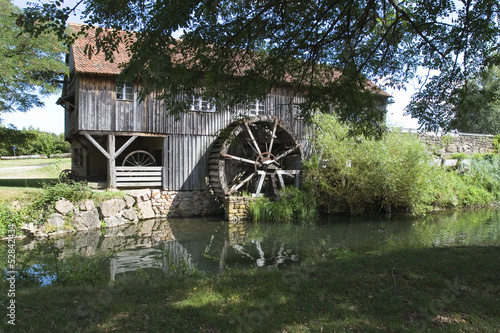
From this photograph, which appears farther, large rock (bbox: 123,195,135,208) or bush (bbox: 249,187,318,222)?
bush (bbox: 249,187,318,222)

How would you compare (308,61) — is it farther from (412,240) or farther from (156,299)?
(412,240)

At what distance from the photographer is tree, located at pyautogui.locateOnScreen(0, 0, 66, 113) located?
10.9 m

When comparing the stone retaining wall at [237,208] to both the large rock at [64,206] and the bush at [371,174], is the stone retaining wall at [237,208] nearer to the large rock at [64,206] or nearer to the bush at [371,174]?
the bush at [371,174]

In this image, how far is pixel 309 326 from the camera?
9.00 ft

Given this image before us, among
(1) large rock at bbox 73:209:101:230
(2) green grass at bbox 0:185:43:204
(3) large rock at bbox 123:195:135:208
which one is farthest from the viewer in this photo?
(3) large rock at bbox 123:195:135:208

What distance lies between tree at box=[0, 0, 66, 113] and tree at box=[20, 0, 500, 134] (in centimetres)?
817

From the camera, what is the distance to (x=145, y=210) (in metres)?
11.6

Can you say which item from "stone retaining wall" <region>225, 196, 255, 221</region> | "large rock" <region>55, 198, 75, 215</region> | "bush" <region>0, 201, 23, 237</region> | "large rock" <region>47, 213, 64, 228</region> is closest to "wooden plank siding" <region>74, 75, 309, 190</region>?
"stone retaining wall" <region>225, 196, 255, 221</region>

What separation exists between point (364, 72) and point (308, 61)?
1012 millimetres

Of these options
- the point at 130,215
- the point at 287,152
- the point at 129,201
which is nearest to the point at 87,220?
the point at 130,215

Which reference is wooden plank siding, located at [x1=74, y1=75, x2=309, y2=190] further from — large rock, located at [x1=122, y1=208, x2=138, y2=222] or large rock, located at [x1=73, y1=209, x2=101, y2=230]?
large rock, located at [x1=73, y1=209, x2=101, y2=230]

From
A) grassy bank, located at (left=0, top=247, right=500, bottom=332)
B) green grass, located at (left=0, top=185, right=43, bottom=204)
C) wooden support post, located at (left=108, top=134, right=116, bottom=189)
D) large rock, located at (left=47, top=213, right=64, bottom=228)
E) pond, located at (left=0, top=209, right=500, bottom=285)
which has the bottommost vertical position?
pond, located at (left=0, top=209, right=500, bottom=285)

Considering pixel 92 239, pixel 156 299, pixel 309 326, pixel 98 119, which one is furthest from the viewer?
pixel 98 119

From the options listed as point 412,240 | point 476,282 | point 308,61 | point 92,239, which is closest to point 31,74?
point 92,239
